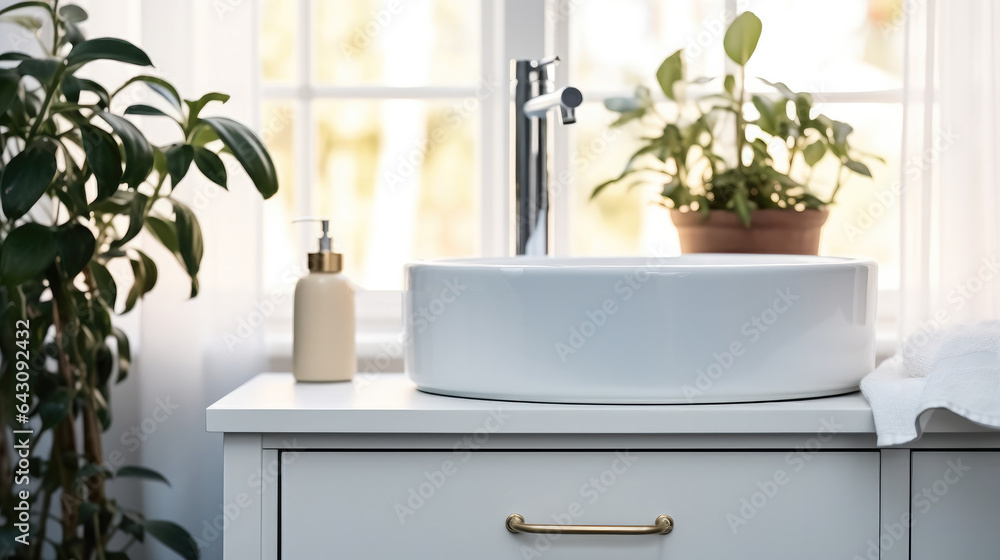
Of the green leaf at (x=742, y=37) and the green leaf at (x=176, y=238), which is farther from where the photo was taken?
the green leaf at (x=742, y=37)

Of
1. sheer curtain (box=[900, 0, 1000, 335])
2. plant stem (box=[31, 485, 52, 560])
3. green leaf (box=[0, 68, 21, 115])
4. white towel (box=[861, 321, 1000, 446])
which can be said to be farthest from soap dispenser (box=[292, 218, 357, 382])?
sheer curtain (box=[900, 0, 1000, 335])

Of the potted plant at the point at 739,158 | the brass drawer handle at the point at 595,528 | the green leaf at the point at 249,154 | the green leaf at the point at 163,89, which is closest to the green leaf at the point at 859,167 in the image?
the potted plant at the point at 739,158

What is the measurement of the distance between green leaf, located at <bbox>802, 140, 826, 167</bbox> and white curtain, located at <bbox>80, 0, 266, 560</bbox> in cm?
79

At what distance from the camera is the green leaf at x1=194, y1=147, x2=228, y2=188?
882 millimetres

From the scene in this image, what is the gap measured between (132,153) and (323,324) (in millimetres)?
262

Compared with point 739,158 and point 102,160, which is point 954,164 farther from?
point 102,160

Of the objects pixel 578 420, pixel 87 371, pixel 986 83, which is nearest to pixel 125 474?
pixel 87 371

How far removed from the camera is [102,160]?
0.84 meters

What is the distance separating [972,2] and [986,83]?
119mm

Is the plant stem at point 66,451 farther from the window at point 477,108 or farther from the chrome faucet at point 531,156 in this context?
the chrome faucet at point 531,156

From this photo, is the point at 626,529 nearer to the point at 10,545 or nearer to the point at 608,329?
the point at 608,329

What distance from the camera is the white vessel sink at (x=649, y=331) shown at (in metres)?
0.71

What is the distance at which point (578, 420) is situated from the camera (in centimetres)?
69

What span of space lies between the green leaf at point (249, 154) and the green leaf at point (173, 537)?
458 mm
